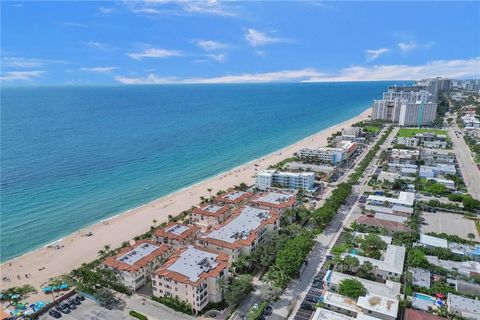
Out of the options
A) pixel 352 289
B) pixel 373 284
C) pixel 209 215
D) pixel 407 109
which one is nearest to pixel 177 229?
pixel 209 215

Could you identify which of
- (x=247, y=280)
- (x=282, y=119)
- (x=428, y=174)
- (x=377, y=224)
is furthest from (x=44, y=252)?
(x=282, y=119)

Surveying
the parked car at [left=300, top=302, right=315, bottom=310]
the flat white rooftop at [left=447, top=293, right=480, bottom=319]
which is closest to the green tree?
the parked car at [left=300, top=302, right=315, bottom=310]

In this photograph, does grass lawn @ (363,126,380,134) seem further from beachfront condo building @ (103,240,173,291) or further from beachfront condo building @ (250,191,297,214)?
beachfront condo building @ (103,240,173,291)

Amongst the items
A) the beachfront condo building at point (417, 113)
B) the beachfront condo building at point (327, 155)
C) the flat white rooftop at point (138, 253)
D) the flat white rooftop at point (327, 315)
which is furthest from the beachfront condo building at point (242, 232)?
the beachfront condo building at point (417, 113)

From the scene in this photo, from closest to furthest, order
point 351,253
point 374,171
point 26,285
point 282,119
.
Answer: point 26,285
point 351,253
point 374,171
point 282,119

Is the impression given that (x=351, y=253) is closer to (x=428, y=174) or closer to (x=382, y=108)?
(x=428, y=174)

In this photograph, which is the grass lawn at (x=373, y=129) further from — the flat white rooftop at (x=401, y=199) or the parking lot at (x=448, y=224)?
the parking lot at (x=448, y=224)
